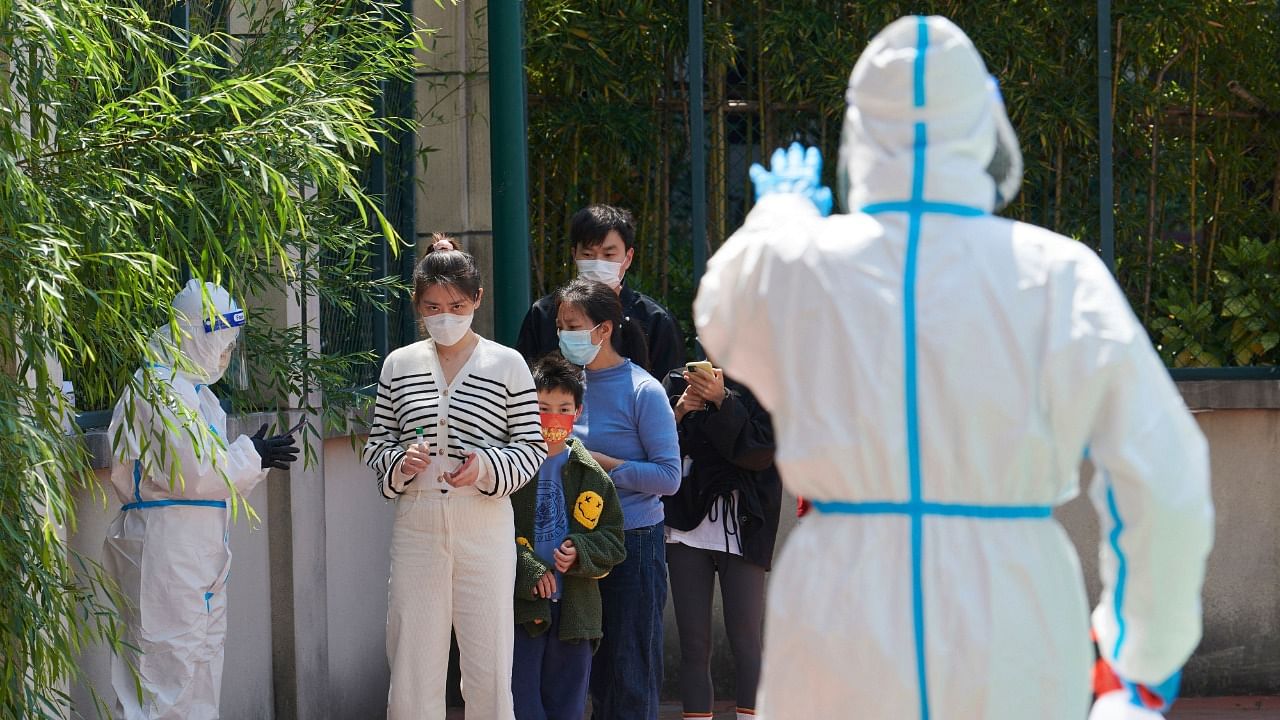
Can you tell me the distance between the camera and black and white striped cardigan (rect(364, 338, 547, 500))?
5344mm

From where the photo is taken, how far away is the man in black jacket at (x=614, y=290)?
6152 millimetres

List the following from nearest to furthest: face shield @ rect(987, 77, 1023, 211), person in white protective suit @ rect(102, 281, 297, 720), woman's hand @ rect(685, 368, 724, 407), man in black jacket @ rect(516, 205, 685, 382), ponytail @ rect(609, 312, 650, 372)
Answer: face shield @ rect(987, 77, 1023, 211) → person in white protective suit @ rect(102, 281, 297, 720) → woman's hand @ rect(685, 368, 724, 407) → ponytail @ rect(609, 312, 650, 372) → man in black jacket @ rect(516, 205, 685, 382)

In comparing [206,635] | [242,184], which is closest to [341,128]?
[242,184]

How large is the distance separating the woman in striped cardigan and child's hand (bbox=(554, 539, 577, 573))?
150 mm

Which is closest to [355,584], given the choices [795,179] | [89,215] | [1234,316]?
[89,215]

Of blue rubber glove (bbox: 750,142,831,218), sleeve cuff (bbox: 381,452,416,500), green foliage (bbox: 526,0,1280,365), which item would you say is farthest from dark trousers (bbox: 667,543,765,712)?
blue rubber glove (bbox: 750,142,831,218)

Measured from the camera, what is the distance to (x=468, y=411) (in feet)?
17.6

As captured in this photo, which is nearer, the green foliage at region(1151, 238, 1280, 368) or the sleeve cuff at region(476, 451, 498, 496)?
the sleeve cuff at region(476, 451, 498, 496)

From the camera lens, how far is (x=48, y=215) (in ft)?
13.1

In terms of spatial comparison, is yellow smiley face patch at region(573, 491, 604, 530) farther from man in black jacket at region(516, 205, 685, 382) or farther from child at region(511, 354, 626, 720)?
man in black jacket at region(516, 205, 685, 382)

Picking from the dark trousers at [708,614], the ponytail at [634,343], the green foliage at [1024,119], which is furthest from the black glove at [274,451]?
the green foliage at [1024,119]

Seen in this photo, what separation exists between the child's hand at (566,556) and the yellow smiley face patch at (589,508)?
0.08m

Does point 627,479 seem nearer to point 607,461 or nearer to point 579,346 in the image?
point 607,461

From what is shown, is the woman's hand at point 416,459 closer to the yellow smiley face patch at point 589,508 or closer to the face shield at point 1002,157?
the yellow smiley face patch at point 589,508
